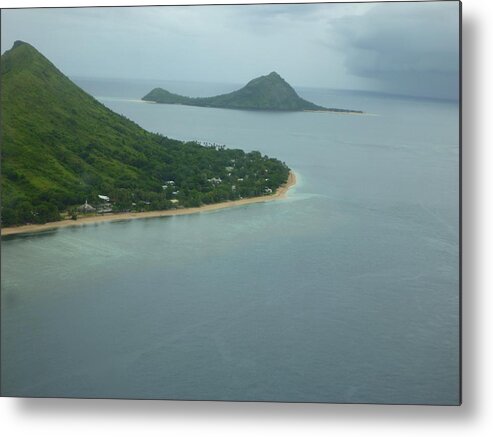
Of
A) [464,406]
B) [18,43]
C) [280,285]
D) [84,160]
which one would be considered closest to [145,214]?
[84,160]

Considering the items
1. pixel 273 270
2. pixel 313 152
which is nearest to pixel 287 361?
pixel 273 270

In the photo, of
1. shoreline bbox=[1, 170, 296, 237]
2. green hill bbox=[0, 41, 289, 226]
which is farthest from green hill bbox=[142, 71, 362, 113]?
shoreline bbox=[1, 170, 296, 237]

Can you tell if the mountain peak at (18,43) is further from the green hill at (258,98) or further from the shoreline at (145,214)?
the shoreline at (145,214)

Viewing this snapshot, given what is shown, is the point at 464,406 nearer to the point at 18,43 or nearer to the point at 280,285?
the point at 280,285

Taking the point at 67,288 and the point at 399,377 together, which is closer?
the point at 399,377

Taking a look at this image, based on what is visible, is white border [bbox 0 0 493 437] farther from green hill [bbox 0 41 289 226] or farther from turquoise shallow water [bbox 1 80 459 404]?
green hill [bbox 0 41 289 226]

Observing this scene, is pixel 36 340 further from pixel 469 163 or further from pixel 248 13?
pixel 469 163
